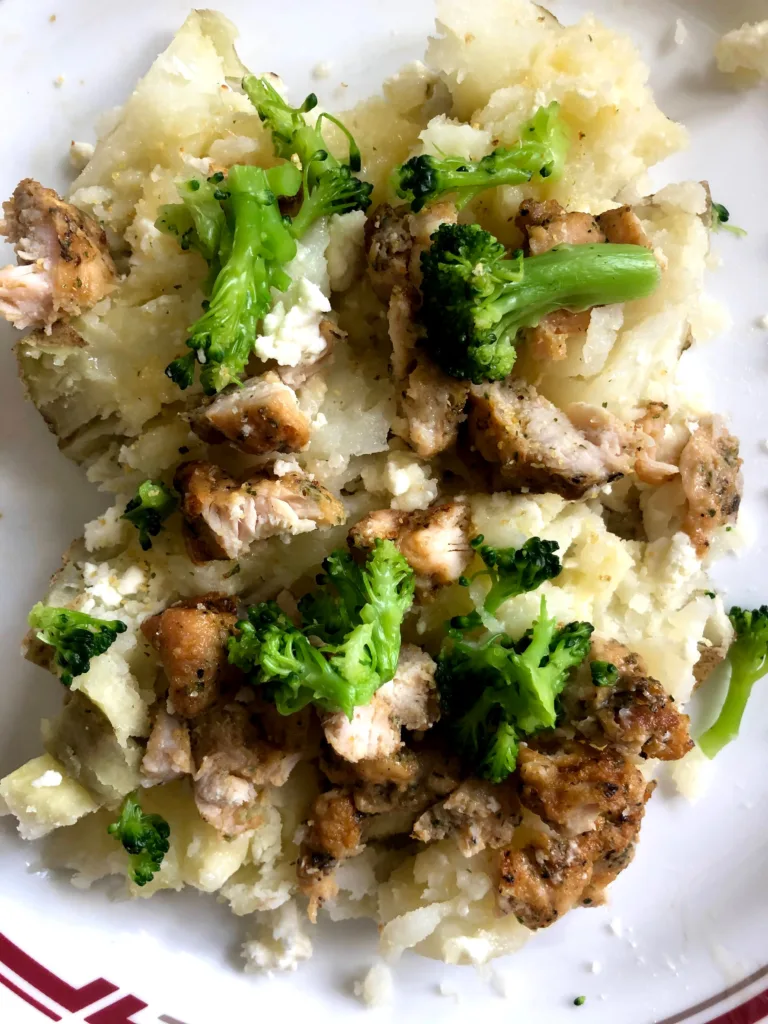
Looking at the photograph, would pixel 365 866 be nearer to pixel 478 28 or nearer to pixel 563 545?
pixel 563 545

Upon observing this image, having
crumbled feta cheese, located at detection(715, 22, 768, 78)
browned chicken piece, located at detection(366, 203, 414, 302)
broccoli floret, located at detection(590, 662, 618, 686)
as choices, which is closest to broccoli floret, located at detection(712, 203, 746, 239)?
crumbled feta cheese, located at detection(715, 22, 768, 78)

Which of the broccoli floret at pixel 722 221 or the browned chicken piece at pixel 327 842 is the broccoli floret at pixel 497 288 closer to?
the broccoli floret at pixel 722 221

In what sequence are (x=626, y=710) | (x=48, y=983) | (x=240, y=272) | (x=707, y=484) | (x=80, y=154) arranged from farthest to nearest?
1. (x=80, y=154)
2. (x=48, y=983)
3. (x=707, y=484)
4. (x=626, y=710)
5. (x=240, y=272)

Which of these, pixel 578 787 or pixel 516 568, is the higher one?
pixel 516 568

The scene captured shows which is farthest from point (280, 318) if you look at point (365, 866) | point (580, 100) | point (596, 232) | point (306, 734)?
point (365, 866)

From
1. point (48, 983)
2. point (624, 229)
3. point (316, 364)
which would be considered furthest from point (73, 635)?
point (624, 229)

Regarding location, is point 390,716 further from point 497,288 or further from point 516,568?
point 497,288
